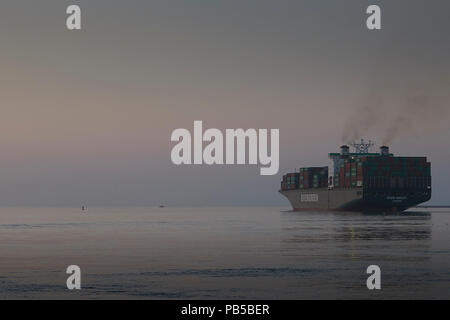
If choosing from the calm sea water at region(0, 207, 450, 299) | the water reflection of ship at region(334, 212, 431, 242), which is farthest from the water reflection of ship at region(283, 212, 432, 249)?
the calm sea water at region(0, 207, 450, 299)

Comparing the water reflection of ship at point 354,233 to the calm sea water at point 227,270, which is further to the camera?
the water reflection of ship at point 354,233

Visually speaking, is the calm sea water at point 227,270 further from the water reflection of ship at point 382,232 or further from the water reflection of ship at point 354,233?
the water reflection of ship at point 382,232

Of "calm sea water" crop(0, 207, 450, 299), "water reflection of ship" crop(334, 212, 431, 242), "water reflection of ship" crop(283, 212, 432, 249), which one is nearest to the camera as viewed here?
"calm sea water" crop(0, 207, 450, 299)

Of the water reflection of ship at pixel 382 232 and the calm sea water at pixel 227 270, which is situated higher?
the calm sea water at pixel 227 270

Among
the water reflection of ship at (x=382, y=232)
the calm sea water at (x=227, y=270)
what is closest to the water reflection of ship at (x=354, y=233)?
the water reflection of ship at (x=382, y=232)

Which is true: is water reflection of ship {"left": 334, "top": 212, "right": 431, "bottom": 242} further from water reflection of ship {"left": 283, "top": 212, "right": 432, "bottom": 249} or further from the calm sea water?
the calm sea water

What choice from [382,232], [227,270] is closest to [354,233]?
[382,232]

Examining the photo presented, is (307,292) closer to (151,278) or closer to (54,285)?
(151,278)

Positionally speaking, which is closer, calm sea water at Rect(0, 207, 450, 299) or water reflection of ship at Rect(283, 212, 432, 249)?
calm sea water at Rect(0, 207, 450, 299)

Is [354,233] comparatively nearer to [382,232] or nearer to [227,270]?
[382,232]

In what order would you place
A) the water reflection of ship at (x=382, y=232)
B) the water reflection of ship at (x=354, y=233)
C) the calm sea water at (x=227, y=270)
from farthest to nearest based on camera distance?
the water reflection of ship at (x=382, y=232), the water reflection of ship at (x=354, y=233), the calm sea water at (x=227, y=270)

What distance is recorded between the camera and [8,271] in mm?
42344
